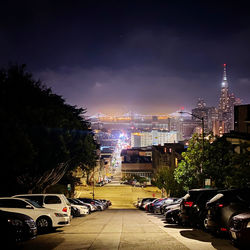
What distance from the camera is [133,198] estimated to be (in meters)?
76.7

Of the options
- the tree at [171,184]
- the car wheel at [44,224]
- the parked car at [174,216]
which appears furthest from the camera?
the tree at [171,184]

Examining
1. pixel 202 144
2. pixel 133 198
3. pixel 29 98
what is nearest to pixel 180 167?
pixel 202 144

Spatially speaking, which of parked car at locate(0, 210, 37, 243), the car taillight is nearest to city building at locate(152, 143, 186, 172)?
the car taillight

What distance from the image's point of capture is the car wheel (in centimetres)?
1694

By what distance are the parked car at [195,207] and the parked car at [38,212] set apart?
547cm

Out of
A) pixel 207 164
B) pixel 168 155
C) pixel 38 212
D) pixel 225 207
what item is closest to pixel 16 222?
pixel 38 212

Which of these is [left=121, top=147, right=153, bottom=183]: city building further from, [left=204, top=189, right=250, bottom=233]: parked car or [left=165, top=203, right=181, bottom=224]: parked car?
[left=204, top=189, right=250, bottom=233]: parked car

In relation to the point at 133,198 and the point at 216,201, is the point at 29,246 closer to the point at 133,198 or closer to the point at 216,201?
the point at 216,201

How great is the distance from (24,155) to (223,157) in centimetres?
1835

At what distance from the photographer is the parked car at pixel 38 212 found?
53.5ft

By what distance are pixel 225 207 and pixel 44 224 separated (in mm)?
8331

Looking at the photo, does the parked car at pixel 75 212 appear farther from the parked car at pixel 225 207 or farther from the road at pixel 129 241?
the parked car at pixel 225 207

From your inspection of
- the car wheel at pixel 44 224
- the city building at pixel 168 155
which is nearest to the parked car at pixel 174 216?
the car wheel at pixel 44 224

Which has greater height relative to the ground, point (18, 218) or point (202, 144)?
point (202, 144)
